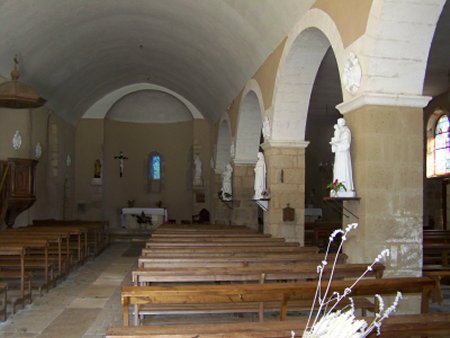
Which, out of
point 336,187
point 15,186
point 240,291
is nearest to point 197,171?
point 15,186

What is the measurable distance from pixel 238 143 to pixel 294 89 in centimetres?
447

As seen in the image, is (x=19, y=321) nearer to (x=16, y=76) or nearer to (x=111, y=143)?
(x=16, y=76)

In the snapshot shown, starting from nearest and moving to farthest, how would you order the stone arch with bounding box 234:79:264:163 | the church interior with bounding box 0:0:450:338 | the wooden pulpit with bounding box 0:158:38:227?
the church interior with bounding box 0:0:450:338 < the wooden pulpit with bounding box 0:158:38:227 < the stone arch with bounding box 234:79:264:163

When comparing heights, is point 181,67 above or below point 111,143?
above

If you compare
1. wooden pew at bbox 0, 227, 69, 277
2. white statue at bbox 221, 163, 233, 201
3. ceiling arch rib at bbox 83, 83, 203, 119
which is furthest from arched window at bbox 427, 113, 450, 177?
wooden pew at bbox 0, 227, 69, 277

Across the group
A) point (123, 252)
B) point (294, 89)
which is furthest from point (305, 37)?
point (123, 252)

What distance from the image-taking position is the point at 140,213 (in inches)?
763

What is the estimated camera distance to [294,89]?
28.8 feet

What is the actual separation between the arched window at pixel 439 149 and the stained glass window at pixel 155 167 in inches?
414

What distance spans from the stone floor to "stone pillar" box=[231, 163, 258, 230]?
12.9 feet

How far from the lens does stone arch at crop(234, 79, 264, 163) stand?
12.6 meters

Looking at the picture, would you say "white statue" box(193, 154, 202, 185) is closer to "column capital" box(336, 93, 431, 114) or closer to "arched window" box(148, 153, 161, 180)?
"arched window" box(148, 153, 161, 180)

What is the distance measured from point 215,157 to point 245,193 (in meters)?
4.30

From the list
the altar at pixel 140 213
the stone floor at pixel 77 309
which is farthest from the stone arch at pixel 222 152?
the stone floor at pixel 77 309
